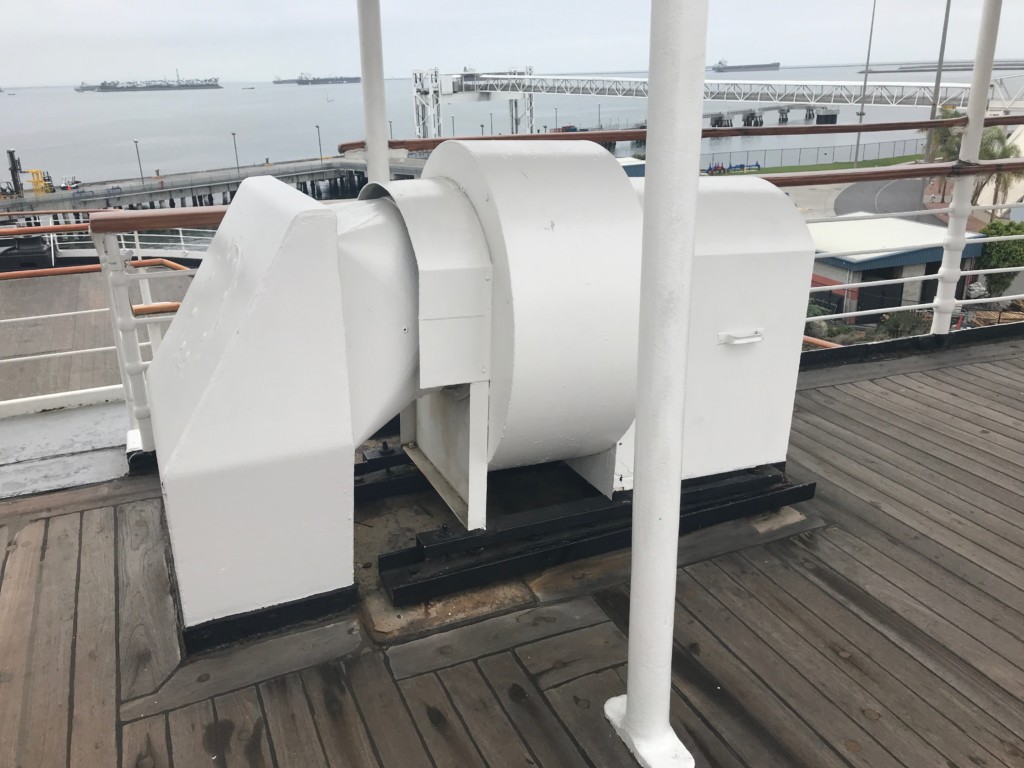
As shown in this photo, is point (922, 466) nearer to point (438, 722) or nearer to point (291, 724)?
point (438, 722)

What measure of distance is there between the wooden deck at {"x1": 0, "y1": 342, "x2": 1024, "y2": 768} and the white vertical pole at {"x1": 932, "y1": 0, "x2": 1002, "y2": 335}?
1653 millimetres

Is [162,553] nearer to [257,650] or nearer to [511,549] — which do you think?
[257,650]

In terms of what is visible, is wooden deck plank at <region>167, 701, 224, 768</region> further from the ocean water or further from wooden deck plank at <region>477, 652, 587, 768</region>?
the ocean water

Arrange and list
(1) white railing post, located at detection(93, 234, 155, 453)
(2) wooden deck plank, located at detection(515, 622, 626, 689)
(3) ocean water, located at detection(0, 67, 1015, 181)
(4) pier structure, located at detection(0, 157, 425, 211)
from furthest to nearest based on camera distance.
A: 1. (3) ocean water, located at detection(0, 67, 1015, 181)
2. (4) pier structure, located at detection(0, 157, 425, 211)
3. (1) white railing post, located at detection(93, 234, 155, 453)
4. (2) wooden deck plank, located at detection(515, 622, 626, 689)

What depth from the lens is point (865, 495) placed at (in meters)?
2.65

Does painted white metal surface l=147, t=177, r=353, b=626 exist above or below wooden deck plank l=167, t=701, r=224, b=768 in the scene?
above

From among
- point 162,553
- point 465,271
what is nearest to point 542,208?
point 465,271

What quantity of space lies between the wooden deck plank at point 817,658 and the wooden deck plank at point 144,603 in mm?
1429

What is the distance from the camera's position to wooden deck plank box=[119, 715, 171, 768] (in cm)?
156

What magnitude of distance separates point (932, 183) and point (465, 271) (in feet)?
114

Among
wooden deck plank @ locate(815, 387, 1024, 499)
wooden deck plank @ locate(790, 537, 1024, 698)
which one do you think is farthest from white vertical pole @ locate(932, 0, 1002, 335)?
wooden deck plank @ locate(790, 537, 1024, 698)

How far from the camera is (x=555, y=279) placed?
1.86 meters

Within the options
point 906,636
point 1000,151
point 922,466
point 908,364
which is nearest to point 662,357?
point 906,636

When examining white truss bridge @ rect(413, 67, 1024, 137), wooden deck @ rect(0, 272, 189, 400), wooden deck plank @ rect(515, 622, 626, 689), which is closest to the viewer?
wooden deck plank @ rect(515, 622, 626, 689)
